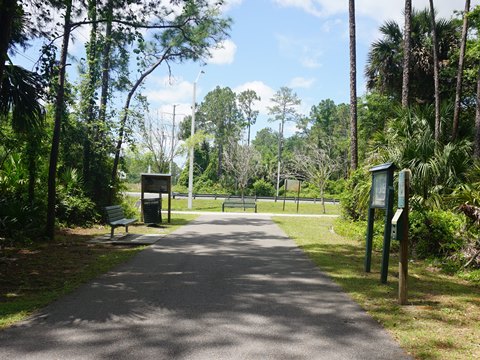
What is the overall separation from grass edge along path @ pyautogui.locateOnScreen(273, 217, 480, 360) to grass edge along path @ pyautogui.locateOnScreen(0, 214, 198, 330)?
13.0ft

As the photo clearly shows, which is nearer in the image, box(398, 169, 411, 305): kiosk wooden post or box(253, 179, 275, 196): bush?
box(398, 169, 411, 305): kiosk wooden post

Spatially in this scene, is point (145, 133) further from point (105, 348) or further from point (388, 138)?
point (105, 348)

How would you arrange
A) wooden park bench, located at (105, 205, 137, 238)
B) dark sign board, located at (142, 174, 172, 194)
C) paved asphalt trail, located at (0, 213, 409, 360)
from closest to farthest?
1. paved asphalt trail, located at (0, 213, 409, 360)
2. wooden park bench, located at (105, 205, 137, 238)
3. dark sign board, located at (142, 174, 172, 194)

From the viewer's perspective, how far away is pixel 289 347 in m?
3.95

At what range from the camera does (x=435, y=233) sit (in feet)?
30.2

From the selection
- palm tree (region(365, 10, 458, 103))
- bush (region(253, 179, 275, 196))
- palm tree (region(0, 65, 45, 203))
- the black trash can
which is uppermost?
palm tree (region(365, 10, 458, 103))

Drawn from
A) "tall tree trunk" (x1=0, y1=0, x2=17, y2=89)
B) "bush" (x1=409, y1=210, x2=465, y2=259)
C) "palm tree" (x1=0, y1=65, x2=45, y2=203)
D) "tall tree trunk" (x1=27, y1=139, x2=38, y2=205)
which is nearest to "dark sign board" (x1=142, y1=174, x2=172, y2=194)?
"tall tree trunk" (x1=27, y1=139, x2=38, y2=205)

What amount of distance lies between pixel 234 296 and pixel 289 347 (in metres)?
1.93

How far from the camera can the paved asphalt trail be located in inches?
152

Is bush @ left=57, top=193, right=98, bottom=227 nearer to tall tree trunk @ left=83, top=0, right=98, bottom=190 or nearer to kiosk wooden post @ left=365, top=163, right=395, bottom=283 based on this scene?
tall tree trunk @ left=83, top=0, right=98, bottom=190

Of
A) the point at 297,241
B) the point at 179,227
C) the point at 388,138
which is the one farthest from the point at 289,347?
the point at 179,227

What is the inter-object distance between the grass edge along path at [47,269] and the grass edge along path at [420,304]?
3.95 metres

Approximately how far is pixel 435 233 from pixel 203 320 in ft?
20.8

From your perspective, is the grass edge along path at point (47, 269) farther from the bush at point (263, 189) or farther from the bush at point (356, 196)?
the bush at point (263, 189)
